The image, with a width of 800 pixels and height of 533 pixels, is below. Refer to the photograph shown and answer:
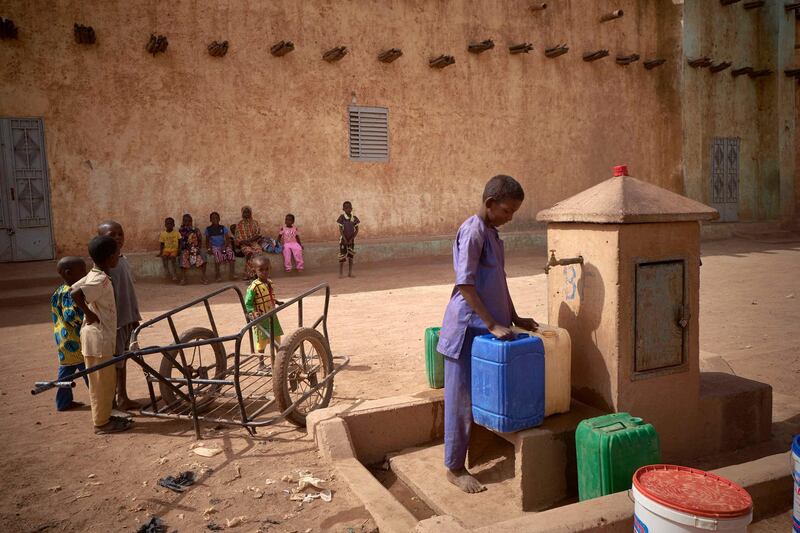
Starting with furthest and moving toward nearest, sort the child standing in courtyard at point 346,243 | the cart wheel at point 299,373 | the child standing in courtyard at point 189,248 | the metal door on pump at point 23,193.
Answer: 1. the child standing in courtyard at point 346,243
2. the child standing in courtyard at point 189,248
3. the metal door on pump at point 23,193
4. the cart wheel at point 299,373

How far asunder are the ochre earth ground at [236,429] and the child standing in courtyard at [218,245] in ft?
4.79

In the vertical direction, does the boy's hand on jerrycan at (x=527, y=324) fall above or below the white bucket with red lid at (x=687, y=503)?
above

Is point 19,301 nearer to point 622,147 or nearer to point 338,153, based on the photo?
point 338,153

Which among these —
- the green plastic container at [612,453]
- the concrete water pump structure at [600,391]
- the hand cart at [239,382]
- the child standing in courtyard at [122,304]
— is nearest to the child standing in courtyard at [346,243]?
the hand cart at [239,382]

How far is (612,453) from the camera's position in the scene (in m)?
2.60

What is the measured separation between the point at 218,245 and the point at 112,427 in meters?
7.08

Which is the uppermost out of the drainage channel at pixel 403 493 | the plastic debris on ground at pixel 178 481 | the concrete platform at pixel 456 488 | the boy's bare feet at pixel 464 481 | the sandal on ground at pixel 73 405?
the sandal on ground at pixel 73 405

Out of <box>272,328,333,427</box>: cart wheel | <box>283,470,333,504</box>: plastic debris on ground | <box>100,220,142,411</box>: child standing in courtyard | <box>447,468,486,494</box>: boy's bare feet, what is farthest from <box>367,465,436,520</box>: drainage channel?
<box>100,220,142,411</box>: child standing in courtyard

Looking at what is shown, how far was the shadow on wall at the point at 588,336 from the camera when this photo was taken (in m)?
3.23

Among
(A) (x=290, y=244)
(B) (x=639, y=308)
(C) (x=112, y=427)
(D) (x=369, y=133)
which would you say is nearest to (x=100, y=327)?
(C) (x=112, y=427)

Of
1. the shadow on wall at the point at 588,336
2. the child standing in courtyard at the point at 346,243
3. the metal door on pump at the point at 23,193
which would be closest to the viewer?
the shadow on wall at the point at 588,336

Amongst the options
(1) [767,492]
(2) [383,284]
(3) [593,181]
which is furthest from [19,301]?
(3) [593,181]

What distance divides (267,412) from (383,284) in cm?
575

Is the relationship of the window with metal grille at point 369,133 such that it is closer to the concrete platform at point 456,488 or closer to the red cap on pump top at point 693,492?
the concrete platform at point 456,488
